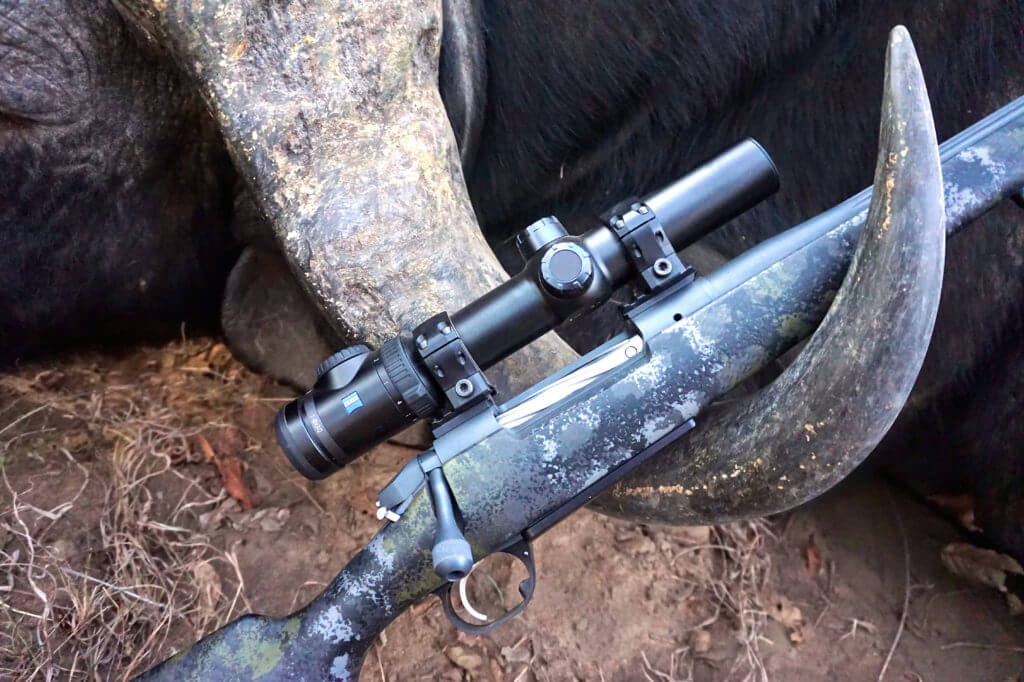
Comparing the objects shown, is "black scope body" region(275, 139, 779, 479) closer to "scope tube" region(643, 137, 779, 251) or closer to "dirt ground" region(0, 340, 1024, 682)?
"scope tube" region(643, 137, 779, 251)

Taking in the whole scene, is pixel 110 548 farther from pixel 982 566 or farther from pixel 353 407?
pixel 982 566

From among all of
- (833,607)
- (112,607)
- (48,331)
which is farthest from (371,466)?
(833,607)

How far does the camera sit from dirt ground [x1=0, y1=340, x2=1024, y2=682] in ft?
4.97

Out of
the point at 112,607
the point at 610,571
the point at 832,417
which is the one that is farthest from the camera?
the point at 610,571

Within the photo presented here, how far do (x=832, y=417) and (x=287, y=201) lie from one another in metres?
0.72

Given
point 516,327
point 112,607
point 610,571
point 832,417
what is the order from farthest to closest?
point 610,571 → point 112,607 → point 516,327 → point 832,417

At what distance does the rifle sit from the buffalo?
0.36ft

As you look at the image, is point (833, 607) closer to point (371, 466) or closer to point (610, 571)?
point (610, 571)

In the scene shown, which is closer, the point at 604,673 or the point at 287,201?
the point at 287,201

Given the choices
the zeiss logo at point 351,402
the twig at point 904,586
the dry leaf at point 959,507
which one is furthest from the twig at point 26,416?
the dry leaf at point 959,507

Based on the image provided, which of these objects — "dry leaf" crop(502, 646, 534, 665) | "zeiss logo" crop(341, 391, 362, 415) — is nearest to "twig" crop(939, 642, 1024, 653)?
"dry leaf" crop(502, 646, 534, 665)

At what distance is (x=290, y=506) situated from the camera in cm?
172

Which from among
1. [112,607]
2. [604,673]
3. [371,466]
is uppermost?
[112,607]

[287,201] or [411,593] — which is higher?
[287,201]
